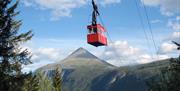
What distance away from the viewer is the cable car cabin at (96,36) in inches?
1550

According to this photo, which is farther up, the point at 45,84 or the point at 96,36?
the point at 96,36

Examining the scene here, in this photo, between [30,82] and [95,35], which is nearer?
[95,35]

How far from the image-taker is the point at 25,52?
125ft

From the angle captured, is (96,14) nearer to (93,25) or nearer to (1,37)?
(93,25)

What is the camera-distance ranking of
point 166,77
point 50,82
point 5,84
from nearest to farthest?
point 5,84 < point 166,77 < point 50,82

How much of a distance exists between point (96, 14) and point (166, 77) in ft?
152

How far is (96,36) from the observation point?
131 feet

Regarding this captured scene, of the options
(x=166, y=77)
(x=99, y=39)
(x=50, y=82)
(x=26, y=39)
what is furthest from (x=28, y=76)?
(x=50, y=82)

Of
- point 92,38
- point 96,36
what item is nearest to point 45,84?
point 92,38

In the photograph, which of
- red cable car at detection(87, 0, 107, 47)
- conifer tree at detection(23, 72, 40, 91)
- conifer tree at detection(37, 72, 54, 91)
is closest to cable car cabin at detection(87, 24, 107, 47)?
red cable car at detection(87, 0, 107, 47)

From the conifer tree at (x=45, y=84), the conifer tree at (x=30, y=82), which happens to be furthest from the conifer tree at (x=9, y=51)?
the conifer tree at (x=45, y=84)

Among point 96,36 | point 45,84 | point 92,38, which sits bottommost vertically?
point 45,84

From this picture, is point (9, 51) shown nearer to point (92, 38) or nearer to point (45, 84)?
point (92, 38)

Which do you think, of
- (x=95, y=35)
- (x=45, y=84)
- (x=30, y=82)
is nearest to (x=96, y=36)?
(x=95, y=35)
